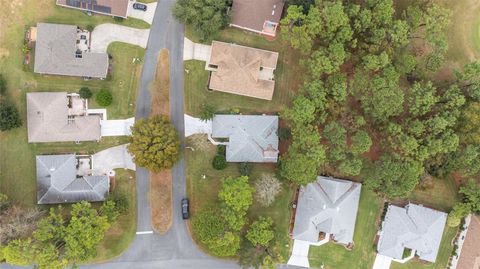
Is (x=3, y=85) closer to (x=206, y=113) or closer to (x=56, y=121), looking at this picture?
(x=56, y=121)

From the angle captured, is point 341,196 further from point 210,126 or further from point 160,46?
point 160,46

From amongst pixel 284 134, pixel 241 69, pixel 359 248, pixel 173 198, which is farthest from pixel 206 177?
pixel 359 248

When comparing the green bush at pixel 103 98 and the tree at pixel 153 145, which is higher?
the green bush at pixel 103 98

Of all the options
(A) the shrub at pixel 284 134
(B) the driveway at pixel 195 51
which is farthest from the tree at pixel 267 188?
(B) the driveway at pixel 195 51

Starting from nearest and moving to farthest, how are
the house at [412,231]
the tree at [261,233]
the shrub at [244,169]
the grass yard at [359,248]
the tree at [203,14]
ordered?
the tree at [261,233]
the tree at [203,14]
the shrub at [244,169]
the house at [412,231]
the grass yard at [359,248]

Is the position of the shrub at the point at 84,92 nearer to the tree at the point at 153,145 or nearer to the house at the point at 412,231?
the tree at the point at 153,145

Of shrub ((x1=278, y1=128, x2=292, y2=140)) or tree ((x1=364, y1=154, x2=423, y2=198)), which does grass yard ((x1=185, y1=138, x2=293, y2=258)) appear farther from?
tree ((x1=364, y1=154, x2=423, y2=198))

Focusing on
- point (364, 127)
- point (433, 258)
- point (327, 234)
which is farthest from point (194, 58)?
point (433, 258)
